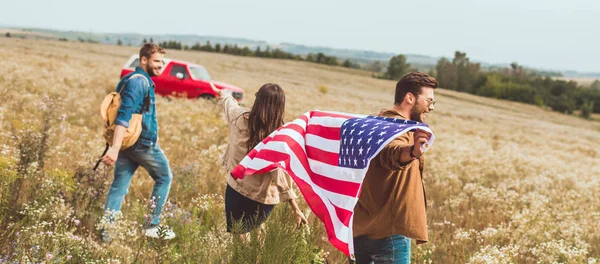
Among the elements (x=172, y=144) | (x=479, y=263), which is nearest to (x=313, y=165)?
(x=479, y=263)

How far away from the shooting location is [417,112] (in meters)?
3.38

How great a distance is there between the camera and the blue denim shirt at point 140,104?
4824mm

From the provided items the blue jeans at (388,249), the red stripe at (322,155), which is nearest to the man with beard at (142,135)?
the red stripe at (322,155)

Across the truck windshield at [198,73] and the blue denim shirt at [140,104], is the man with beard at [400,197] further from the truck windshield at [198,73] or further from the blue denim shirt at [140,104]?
the truck windshield at [198,73]

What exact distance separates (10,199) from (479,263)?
4825 mm

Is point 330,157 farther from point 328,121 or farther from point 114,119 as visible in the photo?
point 114,119

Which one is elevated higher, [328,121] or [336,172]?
[328,121]

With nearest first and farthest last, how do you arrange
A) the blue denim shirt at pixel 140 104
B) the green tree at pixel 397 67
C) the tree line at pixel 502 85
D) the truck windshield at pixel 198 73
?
the blue denim shirt at pixel 140 104, the truck windshield at pixel 198 73, the tree line at pixel 502 85, the green tree at pixel 397 67

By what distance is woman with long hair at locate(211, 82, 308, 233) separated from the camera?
434 cm

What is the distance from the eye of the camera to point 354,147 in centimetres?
344

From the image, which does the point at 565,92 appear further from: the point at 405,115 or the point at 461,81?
the point at 405,115

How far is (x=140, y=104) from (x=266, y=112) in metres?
1.47

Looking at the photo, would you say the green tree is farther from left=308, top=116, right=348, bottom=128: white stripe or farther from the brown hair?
left=308, top=116, right=348, bottom=128: white stripe

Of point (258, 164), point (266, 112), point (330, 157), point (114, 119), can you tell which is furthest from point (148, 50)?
point (330, 157)
